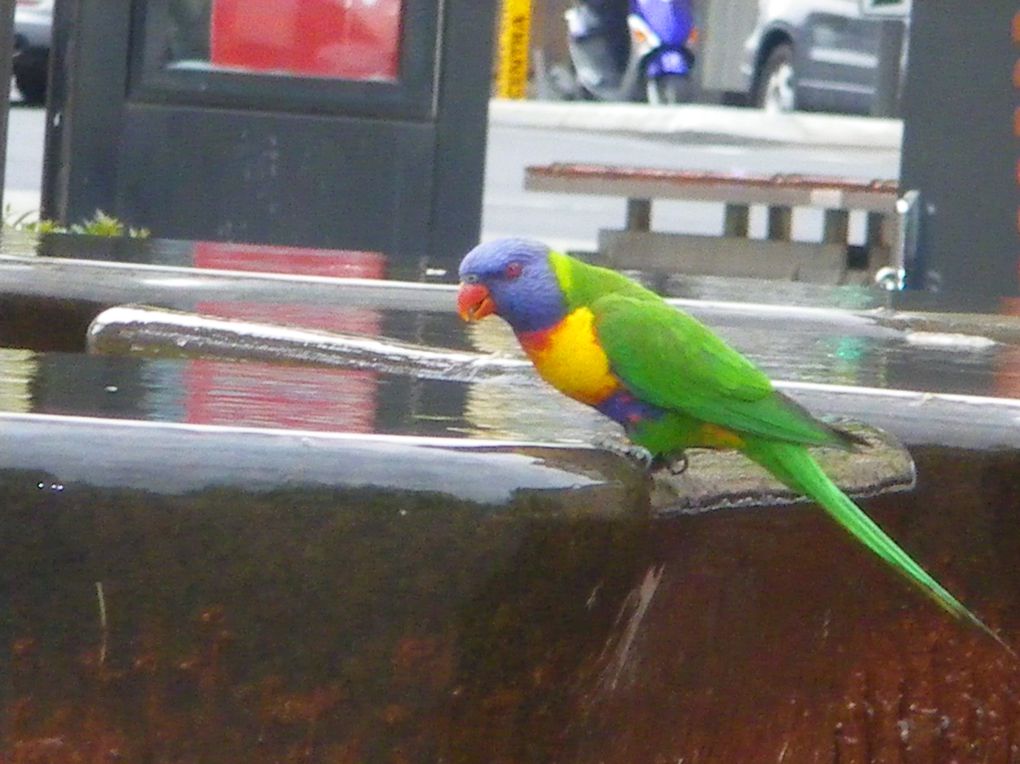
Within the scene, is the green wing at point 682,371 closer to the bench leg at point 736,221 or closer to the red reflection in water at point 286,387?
the red reflection in water at point 286,387

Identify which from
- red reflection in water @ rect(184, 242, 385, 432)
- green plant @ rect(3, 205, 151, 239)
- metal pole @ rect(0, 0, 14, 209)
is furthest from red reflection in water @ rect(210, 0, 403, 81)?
red reflection in water @ rect(184, 242, 385, 432)

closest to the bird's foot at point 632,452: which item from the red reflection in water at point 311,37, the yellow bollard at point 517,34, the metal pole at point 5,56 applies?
the metal pole at point 5,56

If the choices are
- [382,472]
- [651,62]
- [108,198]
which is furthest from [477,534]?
[651,62]

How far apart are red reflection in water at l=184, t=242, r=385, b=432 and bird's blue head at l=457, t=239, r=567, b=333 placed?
20cm

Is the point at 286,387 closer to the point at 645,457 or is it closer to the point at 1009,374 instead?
the point at 645,457

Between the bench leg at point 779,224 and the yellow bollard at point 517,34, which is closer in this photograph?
the bench leg at point 779,224

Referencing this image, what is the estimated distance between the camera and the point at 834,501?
2.31m

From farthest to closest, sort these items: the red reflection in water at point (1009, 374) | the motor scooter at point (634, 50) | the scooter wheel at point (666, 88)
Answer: the scooter wheel at point (666, 88) → the motor scooter at point (634, 50) → the red reflection in water at point (1009, 374)

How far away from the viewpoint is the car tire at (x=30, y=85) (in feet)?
66.3

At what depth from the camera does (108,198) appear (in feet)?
21.9

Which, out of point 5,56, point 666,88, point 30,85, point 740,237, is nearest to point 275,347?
point 5,56

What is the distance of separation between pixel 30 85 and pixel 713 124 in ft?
24.1

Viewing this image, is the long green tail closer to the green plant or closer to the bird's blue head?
the bird's blue head

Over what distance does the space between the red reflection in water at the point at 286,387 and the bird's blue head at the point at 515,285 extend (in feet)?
0.65
